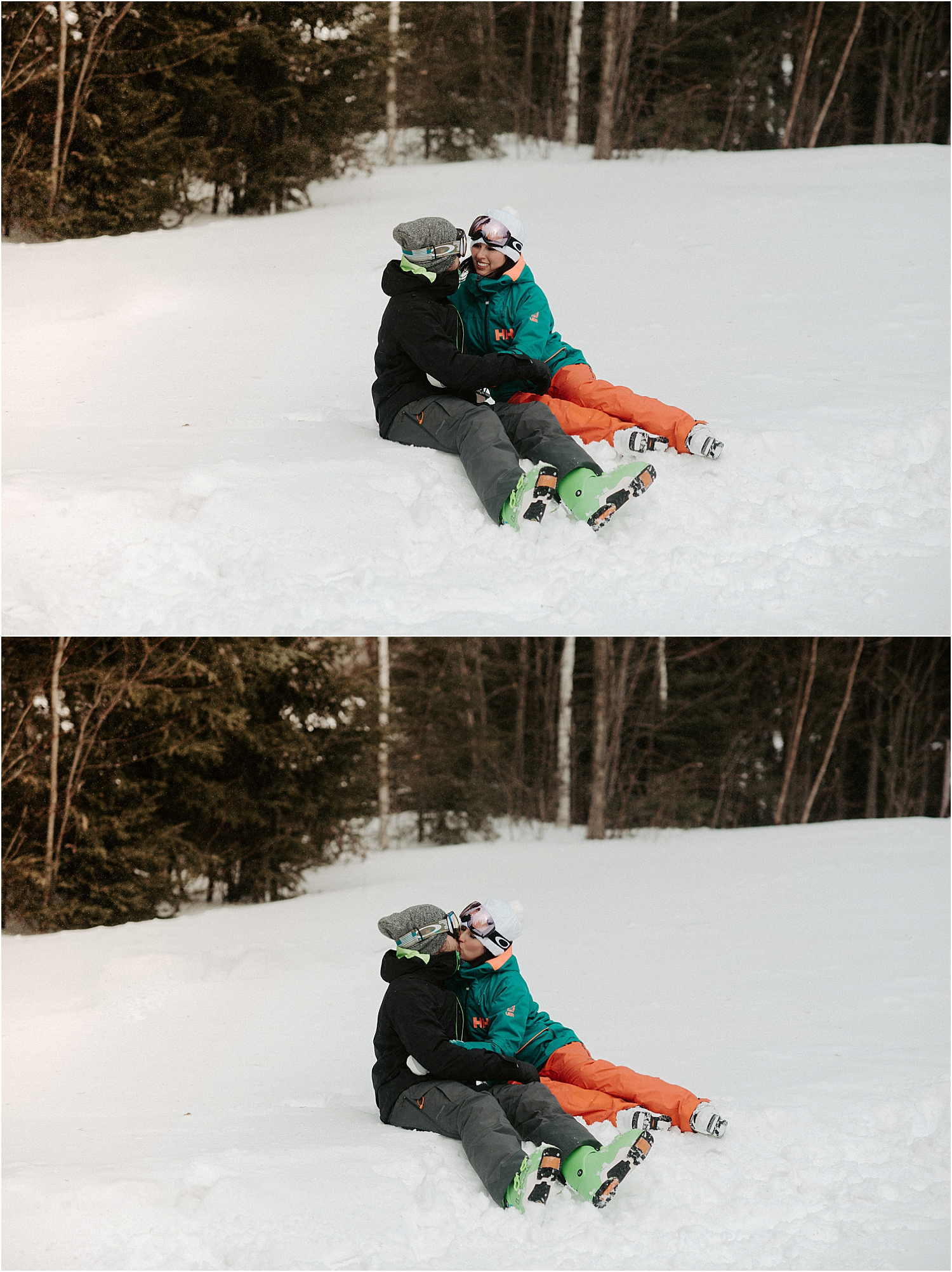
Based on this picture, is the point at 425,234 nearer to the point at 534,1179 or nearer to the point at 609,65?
the point at 534,1179

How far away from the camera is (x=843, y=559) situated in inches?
218

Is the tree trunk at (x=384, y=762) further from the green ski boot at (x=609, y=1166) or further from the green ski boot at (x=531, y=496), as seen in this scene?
the green ski boot at (x=609, y=1166)

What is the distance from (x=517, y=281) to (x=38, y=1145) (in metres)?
4.46

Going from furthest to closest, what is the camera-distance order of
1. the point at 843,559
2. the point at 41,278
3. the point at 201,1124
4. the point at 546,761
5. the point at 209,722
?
the point at 546,761
the point at 41,278
the point at 209,722
the point at 843,559
the point at 201,1124

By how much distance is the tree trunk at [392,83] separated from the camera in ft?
39.5

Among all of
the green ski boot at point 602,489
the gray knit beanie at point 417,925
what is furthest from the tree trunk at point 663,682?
the gray knit beanie at point 417,925

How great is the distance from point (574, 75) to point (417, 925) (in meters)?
12.9

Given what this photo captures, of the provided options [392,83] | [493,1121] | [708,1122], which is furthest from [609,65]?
[493,1121]

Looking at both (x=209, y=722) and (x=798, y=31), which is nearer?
(x=209, y=722)

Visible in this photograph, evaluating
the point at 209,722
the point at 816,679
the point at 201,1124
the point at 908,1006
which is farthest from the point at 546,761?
the point at 201,1124

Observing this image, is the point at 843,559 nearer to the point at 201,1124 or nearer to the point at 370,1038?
the point at 370,1038

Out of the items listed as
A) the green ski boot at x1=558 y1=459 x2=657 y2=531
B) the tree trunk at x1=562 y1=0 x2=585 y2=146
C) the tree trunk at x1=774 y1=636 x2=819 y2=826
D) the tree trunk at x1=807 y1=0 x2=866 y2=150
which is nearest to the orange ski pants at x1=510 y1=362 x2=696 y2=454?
the green ski boot at x1=558 y1=459 x2=657 y2=531

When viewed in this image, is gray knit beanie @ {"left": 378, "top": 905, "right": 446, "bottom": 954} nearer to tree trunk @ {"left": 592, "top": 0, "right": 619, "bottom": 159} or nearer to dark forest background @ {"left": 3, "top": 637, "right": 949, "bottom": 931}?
dark forest background @ {"left": 3, "top": 637, "right": 949, "bottom": 931}

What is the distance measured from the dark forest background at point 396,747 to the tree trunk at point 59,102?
5178 mm
